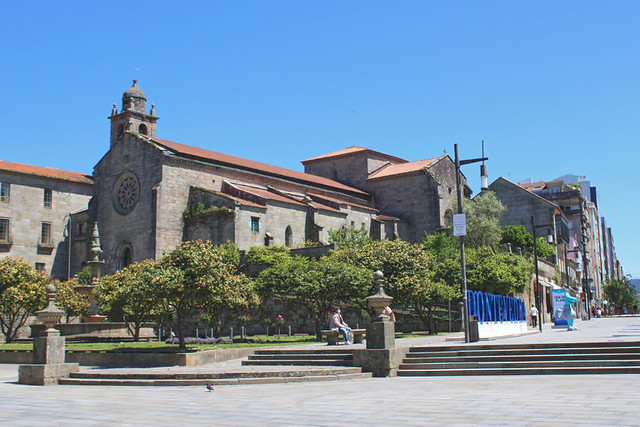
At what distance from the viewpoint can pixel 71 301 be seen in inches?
1335

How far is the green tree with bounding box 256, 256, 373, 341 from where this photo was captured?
91.2ft

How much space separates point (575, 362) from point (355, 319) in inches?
851

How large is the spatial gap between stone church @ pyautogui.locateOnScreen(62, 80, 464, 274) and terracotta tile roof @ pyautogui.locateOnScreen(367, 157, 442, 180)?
1.01 feet

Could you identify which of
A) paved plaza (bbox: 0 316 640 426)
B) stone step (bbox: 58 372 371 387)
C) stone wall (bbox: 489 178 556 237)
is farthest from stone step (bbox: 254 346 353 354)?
stone wall (bbox: 489 178 556 237)

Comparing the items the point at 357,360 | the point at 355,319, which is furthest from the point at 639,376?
the point at 355,319

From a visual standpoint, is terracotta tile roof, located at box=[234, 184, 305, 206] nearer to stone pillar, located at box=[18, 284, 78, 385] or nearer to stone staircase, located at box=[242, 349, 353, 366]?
stone staircase, located at box=[242, 349, 353, 366]

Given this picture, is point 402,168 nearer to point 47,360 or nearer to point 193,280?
point 193,280

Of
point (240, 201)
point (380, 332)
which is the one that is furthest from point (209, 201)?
point (380, 332)

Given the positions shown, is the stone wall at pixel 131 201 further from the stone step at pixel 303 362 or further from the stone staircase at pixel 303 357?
the stone step at pixel 303 362

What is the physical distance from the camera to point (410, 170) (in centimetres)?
6606

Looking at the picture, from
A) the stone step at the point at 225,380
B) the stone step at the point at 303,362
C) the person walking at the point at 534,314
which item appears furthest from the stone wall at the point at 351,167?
the stone step at the point at 225,380

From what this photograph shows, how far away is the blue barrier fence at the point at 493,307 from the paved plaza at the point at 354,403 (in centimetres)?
1025

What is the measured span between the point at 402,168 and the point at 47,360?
54992mm

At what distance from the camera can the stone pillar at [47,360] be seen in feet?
53.8
